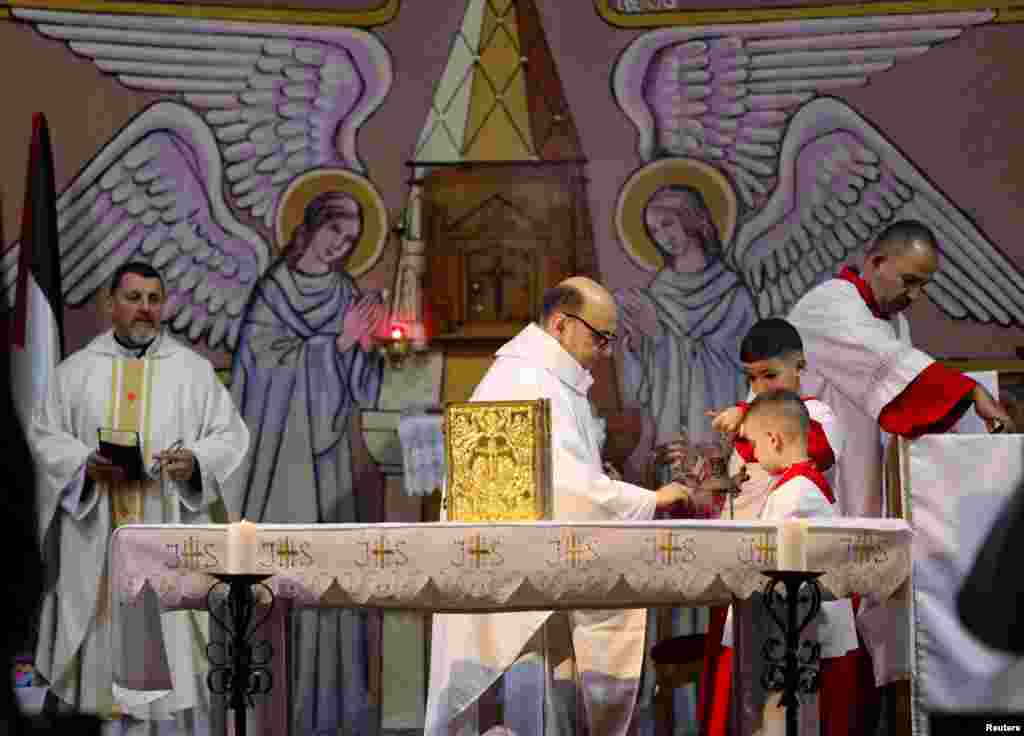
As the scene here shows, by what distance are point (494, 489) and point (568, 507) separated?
57 centimetres

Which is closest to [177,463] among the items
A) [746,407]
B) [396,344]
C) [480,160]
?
[396,344]

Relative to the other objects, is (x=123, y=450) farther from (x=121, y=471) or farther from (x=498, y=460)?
(x=498, y=460)

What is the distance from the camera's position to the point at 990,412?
17.1 ft

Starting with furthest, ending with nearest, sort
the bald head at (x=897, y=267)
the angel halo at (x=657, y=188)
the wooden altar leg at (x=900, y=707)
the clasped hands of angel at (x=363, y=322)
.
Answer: the angel halo at (x=657, y=188) < the clasped hands of angel at (x=363, y=322) < the bald head at (x=897, y=267) < the wooden altar leg at (x=900, y=707)

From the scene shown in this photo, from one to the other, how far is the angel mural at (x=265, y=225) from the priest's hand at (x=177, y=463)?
74 centimetres

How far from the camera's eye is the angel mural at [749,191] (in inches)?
324

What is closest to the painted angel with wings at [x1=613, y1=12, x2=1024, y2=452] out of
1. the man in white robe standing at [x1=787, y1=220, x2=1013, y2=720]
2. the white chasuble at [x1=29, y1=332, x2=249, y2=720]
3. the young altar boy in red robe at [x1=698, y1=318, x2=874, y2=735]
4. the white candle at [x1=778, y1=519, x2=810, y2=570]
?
the man in white robe standing at [x1=787, y1=220, x2=1013, y2=720]

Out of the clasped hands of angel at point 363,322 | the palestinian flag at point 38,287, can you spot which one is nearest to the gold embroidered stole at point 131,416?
the palestinian flag at point 38,287

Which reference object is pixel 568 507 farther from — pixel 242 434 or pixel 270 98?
pixel 270 98

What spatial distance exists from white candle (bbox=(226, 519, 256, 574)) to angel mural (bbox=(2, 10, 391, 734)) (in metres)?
4.22

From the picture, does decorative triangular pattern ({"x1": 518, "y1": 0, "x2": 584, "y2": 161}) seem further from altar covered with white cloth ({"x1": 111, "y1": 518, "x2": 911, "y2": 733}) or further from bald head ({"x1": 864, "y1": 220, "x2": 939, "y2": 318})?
altar covered with white cloth ({"x1": 111, "y1": 518, "x2": 911, "y2": 733})

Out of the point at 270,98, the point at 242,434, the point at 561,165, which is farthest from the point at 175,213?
the point at 561,165

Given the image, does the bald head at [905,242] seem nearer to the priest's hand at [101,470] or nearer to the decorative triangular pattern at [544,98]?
the decorative triangular pattern at [544,98]

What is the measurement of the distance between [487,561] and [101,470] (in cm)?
393
